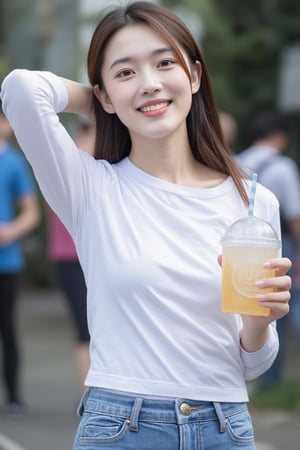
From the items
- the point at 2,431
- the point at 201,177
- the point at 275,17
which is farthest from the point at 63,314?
the point at 201,177

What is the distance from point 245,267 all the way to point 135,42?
683 mm

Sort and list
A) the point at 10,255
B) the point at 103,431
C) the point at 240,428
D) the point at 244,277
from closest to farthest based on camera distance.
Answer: the point at 244,277 < the point at 103,431 < the point at 240,428 < the point at 10,255

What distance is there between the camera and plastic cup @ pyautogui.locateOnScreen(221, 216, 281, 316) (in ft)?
8.70

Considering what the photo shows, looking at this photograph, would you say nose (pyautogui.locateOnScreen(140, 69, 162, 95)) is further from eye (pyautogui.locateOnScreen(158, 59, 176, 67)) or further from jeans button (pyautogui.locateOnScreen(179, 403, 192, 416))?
jeans button (pyautogui.locateOnScreen(179, 403, 192, 416))

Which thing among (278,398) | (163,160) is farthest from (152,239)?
(278,398)

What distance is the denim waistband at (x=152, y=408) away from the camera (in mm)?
2746

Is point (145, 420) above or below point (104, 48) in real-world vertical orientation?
below

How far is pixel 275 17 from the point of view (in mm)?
12695

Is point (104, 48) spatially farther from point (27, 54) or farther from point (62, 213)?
point (27, 54)

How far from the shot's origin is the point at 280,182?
735 cm

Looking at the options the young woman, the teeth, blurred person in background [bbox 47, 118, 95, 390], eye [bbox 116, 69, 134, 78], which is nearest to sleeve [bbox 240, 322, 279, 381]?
the young woman

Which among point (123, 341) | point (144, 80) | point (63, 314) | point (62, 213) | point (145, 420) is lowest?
point (63, 314)

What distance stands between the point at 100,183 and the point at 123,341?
428 mm

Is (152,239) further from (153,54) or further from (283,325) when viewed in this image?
(283,325)
